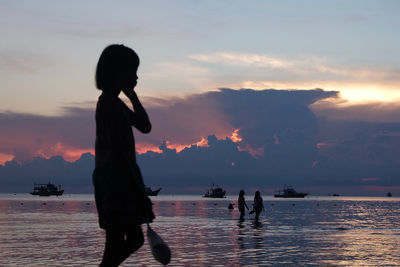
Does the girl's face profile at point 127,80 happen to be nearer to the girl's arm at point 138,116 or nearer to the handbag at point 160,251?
the girl's arm at point 138,116

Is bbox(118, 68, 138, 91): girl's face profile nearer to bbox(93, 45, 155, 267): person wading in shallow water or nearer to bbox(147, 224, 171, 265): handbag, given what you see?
bbox(93, 45, 155, 267): person wading in shallow water

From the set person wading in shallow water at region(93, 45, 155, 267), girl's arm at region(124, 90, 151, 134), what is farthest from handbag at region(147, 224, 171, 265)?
girl's arm at region(124, 90, 151, 134)

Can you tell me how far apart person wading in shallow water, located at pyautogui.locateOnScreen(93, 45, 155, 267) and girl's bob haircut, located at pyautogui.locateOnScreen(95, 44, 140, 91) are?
161 mm

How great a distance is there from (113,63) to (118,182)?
94 centimetres

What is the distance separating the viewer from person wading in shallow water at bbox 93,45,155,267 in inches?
171

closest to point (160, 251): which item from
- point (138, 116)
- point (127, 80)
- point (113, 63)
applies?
point (138, 116)

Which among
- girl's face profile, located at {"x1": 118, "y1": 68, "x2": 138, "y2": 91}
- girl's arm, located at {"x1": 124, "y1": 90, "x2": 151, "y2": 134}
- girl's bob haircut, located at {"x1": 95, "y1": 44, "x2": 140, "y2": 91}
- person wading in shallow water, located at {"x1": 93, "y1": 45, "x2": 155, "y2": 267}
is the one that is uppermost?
girl's bob haircut, located at {"x1": 95, "y1": 44, "x2": 140, "y2": 91}

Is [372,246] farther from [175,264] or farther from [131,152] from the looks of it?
[131,152]

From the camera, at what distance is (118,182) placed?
4.36 metres

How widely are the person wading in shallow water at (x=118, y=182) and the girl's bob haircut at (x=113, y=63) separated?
0.16 meters

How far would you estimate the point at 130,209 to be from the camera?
14.2 ft

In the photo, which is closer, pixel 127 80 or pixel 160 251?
pixel 160 251

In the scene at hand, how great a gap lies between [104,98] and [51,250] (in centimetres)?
1056

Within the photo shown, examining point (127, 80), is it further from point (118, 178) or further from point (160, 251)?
point (160, 251)
